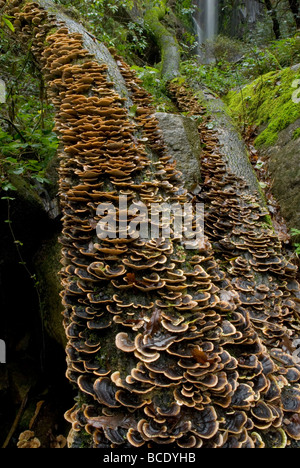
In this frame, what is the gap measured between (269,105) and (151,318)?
846cm

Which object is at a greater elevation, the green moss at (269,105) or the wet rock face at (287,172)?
the green moss at (269,105)

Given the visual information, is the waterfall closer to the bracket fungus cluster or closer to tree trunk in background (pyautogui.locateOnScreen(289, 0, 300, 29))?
tree trunk in background (pyautogui.locateOnScreen(289, 0, 300, 29))

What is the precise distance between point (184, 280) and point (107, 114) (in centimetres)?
229

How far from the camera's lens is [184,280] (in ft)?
7.83

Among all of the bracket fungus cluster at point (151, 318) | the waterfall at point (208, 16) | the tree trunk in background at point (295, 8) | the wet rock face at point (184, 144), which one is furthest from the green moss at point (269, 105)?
the waterfall at point (208, 16)

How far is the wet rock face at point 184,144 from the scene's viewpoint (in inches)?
219

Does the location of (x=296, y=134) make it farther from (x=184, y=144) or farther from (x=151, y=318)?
(x=151, y=318)

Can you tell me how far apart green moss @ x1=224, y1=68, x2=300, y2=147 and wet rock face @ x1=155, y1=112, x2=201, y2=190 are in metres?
2.44

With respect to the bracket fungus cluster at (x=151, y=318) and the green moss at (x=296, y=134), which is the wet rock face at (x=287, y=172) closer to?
the green moss at (x=296, y=134)

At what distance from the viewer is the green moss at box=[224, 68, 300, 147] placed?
23.4 feet

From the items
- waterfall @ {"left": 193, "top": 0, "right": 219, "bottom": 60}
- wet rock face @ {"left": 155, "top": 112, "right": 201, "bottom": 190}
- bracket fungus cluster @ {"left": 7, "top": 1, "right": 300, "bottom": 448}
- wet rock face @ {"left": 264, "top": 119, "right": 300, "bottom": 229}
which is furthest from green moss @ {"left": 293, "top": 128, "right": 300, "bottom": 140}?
waterfall @ {"left": 193, "top": 0, "right": 219, "bottom": 60}

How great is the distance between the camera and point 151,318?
2178 mm

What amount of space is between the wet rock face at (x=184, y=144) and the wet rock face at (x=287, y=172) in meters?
1.91

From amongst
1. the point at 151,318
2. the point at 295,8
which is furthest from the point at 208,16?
the point at 151,318
